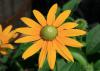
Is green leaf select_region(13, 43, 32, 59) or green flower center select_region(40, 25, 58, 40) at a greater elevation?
green flower center select_region(40, 25, 58, 40)

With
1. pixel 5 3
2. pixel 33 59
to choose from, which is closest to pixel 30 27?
pixel 33 59

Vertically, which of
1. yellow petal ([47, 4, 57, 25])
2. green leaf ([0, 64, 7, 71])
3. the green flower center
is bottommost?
green leaf ([0, 64, 7, 71])

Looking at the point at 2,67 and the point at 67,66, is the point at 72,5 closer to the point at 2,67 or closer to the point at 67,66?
the point at 67,66

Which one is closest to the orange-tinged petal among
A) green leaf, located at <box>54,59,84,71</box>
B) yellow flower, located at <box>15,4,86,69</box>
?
yellow flower, located at <box>15,4,86,69</box>

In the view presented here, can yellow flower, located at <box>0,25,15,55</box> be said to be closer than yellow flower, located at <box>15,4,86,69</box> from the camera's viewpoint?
No

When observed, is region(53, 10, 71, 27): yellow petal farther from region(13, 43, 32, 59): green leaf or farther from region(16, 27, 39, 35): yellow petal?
region(13, 43, 32, 59): green leaf

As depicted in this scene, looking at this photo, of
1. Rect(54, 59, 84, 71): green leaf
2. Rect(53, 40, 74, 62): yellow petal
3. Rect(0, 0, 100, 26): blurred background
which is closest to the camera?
Rect(53, 40, 74, 62): yellow petal

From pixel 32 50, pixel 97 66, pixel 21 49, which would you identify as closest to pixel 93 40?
pixel 97 66
